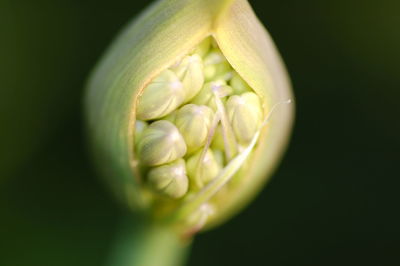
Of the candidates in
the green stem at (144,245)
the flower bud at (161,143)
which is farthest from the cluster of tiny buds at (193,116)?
the green stem at (144,245)

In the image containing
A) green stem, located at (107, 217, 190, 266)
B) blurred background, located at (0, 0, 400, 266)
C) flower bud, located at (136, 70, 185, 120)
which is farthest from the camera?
blurred background, located at (0, 0, 400, 266)

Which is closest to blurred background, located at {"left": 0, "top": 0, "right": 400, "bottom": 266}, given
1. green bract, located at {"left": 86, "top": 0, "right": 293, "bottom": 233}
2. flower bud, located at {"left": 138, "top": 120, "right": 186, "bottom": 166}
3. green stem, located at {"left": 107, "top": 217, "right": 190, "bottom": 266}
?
green stem, located at {"left": 107, "top": 217, "right": 190, "bottom": 266}

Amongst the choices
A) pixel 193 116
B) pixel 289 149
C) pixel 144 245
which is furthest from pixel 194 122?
pixel 289 149

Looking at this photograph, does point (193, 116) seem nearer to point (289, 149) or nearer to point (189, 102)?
point (189, 102)

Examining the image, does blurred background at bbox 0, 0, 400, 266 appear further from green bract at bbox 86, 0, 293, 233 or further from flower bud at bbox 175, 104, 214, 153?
flower bud at bbox 175, 104, 214, 153

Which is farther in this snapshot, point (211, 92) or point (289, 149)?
point (289, 149)

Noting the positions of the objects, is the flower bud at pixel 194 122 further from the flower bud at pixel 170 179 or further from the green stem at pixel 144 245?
the green stem at pixel 144 245
